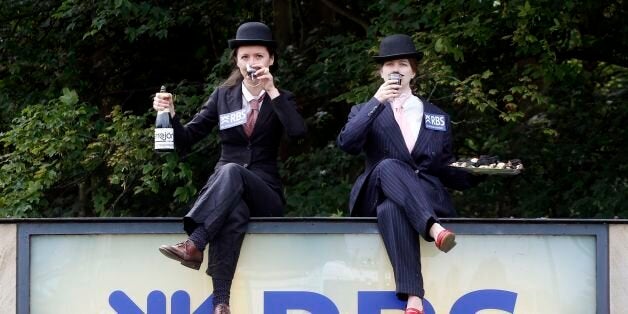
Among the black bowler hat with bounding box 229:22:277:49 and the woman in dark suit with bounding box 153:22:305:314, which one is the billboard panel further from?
the black bowler hat with bounding box 229:22:277:49

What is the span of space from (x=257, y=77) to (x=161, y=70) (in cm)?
570

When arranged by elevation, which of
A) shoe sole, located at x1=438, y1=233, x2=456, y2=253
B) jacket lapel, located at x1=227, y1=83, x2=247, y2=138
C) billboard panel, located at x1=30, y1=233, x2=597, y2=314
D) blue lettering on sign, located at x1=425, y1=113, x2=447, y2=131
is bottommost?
billboard panel, located at x1=30, y1=233, x2=597, y2=314

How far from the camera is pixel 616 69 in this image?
446 inches

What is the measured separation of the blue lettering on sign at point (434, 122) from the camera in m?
6.21

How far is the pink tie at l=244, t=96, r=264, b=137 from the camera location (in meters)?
6.28

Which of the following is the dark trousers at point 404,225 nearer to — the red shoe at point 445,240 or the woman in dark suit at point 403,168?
the woman in dark suit at point 403,168

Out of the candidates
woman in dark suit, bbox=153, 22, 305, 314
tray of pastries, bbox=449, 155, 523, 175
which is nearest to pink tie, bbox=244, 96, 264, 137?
woman in dark suit, bbox=153, 22, 305, 314

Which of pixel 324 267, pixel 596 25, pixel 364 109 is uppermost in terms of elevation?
pixel 596 25

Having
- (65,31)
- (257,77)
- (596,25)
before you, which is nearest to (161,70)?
(65,31)

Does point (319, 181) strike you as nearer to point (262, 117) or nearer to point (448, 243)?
point (262, 117)

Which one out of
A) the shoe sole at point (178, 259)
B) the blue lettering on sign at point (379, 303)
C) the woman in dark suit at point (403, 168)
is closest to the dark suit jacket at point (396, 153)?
the woman in dark suit at point (403, 168)

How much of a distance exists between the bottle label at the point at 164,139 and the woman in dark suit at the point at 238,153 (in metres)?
0.15

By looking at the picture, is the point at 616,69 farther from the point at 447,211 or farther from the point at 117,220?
the point at 117,220

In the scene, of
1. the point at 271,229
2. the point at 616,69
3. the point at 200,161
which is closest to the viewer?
the point at 271,229
